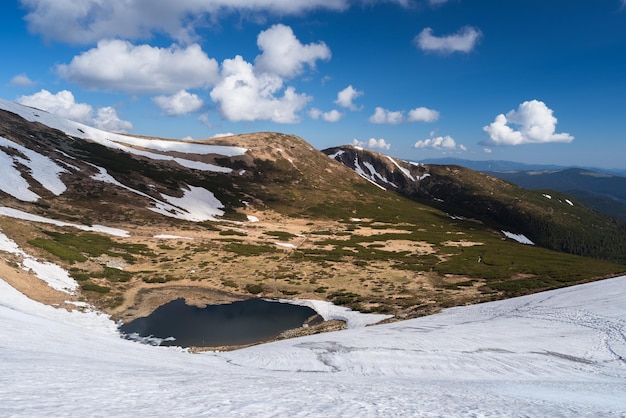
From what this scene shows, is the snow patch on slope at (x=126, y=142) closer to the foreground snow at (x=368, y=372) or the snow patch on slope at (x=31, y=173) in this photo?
the snow patch on slope at (x=31, y=173)

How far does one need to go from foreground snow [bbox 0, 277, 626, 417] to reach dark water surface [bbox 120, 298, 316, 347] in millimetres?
10645

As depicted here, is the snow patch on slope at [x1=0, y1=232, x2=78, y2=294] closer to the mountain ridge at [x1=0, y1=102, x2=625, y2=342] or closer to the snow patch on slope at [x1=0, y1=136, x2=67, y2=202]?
the mountain ridge at [x1=0, y1=102, x2=625, y2=342]

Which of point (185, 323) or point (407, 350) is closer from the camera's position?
point (407, 350)

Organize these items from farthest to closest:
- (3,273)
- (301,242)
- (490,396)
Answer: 1. (301,242)
2. (3,273)
3. (490,396)

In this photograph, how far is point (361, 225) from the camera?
121m

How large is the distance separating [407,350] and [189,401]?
1348 centimetres

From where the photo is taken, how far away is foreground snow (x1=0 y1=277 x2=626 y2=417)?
8.48 m

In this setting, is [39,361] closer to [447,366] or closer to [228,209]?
[447,366]

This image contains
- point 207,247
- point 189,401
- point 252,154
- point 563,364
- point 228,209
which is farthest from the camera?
point 252,154

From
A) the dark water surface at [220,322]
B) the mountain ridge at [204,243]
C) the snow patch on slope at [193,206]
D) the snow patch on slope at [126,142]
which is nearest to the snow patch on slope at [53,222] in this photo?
the mountain ridge at [204,243]

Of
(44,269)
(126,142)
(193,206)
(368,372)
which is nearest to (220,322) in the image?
(44,269)

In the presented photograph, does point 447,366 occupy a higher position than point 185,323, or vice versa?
point 447,366

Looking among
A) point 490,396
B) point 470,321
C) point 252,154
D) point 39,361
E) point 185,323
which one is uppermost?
point 252,154

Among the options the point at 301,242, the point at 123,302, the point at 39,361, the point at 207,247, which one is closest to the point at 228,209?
the point at 301,242
